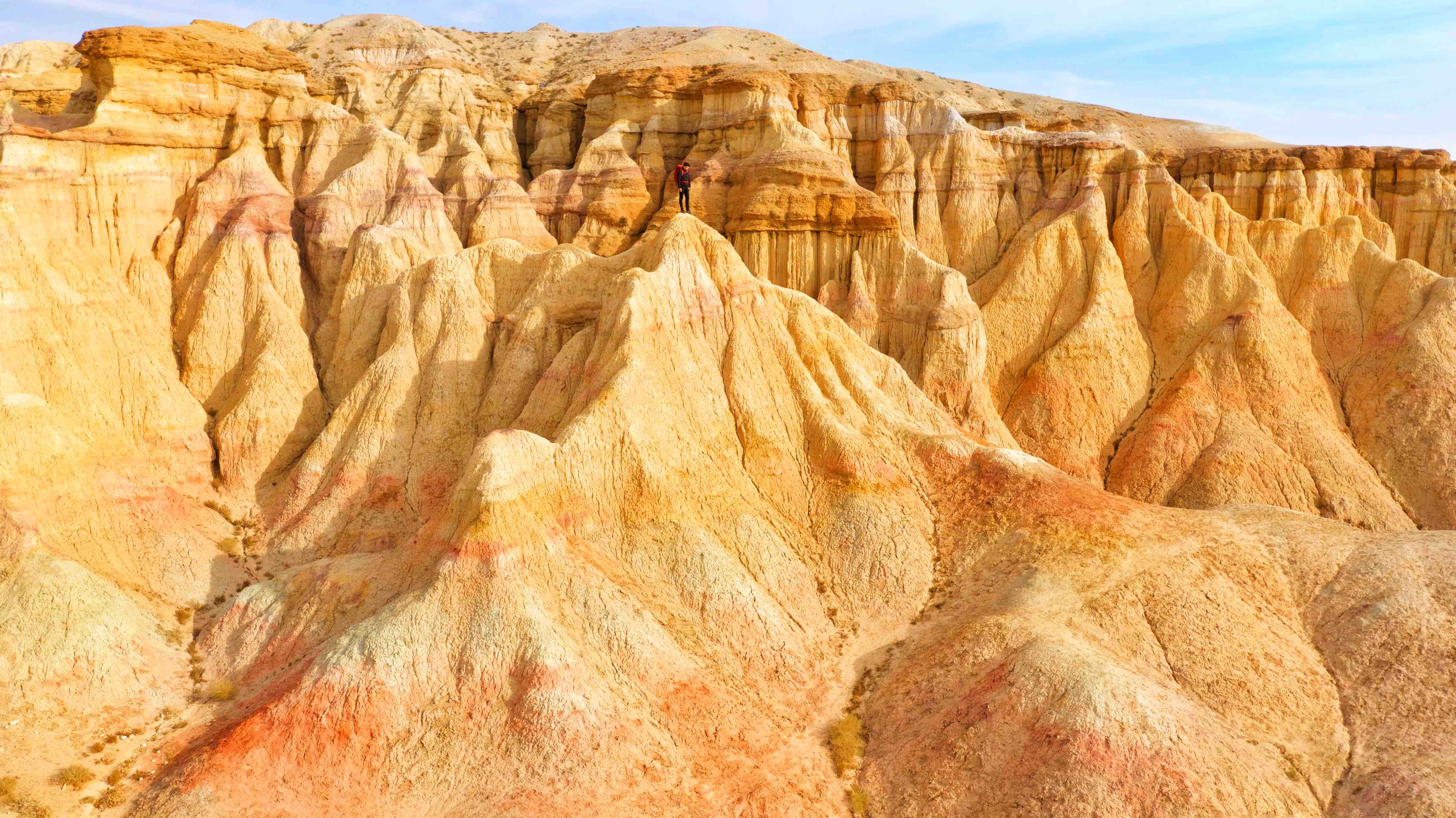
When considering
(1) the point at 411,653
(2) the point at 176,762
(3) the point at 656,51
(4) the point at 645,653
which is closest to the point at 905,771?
(4) the point at 645,653

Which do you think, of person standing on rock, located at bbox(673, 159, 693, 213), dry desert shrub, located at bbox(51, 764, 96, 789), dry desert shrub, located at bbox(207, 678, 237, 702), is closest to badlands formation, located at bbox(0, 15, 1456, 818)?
dry desert shrub, located at bbox(51, 764, 96, 789)

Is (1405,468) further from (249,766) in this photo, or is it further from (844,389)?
(249,766)

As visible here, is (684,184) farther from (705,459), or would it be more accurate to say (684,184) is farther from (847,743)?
(847,743)

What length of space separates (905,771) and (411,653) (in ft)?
36.5

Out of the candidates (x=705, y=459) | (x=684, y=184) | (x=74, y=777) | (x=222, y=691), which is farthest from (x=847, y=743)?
(x=684, y=184)

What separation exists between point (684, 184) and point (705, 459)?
1775cm

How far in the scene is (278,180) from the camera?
129 ft

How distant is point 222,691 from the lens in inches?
832

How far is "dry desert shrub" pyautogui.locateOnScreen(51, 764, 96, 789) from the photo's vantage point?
1828 cm

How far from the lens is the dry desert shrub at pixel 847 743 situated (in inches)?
780

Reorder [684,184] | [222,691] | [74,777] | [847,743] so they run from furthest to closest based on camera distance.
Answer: [684,184] → [222,691] → [847,743] → [74,777]

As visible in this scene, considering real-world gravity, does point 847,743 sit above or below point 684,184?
below

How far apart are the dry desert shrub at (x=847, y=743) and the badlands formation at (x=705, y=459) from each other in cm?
22

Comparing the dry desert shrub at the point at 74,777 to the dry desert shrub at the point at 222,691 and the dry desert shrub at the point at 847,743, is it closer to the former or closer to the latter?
the dry desert shrub at the point at 222,691
